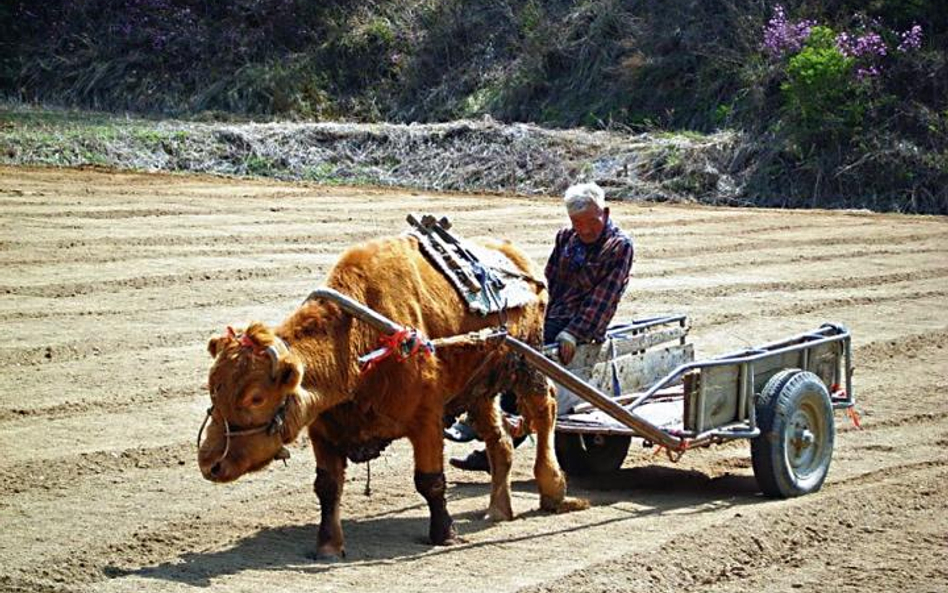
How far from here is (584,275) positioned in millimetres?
10016

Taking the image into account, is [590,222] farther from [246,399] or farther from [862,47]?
[862,47]

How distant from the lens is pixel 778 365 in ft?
32.6

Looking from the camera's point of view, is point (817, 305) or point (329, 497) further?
point (817, 305)

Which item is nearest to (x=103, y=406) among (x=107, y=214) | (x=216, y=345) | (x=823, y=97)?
(x=216, y=345)

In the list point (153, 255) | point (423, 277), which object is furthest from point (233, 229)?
point (423, 277)

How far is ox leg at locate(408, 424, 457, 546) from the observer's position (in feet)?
27.9

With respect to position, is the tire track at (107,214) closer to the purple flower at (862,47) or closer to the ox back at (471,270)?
the ox back at (471,270)

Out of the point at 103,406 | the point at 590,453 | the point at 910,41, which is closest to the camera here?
the point at 590,453

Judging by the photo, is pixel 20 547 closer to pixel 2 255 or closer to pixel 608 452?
pixel 608 452

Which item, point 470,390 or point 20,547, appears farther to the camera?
point 470,390

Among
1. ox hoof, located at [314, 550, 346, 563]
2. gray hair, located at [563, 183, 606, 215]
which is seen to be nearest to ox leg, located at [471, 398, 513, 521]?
ox hoof, located at [314, 550, 346, 563]

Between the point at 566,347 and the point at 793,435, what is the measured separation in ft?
4.55

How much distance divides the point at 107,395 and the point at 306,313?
13.8 ft

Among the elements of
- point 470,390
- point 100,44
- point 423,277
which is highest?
point 100,44
